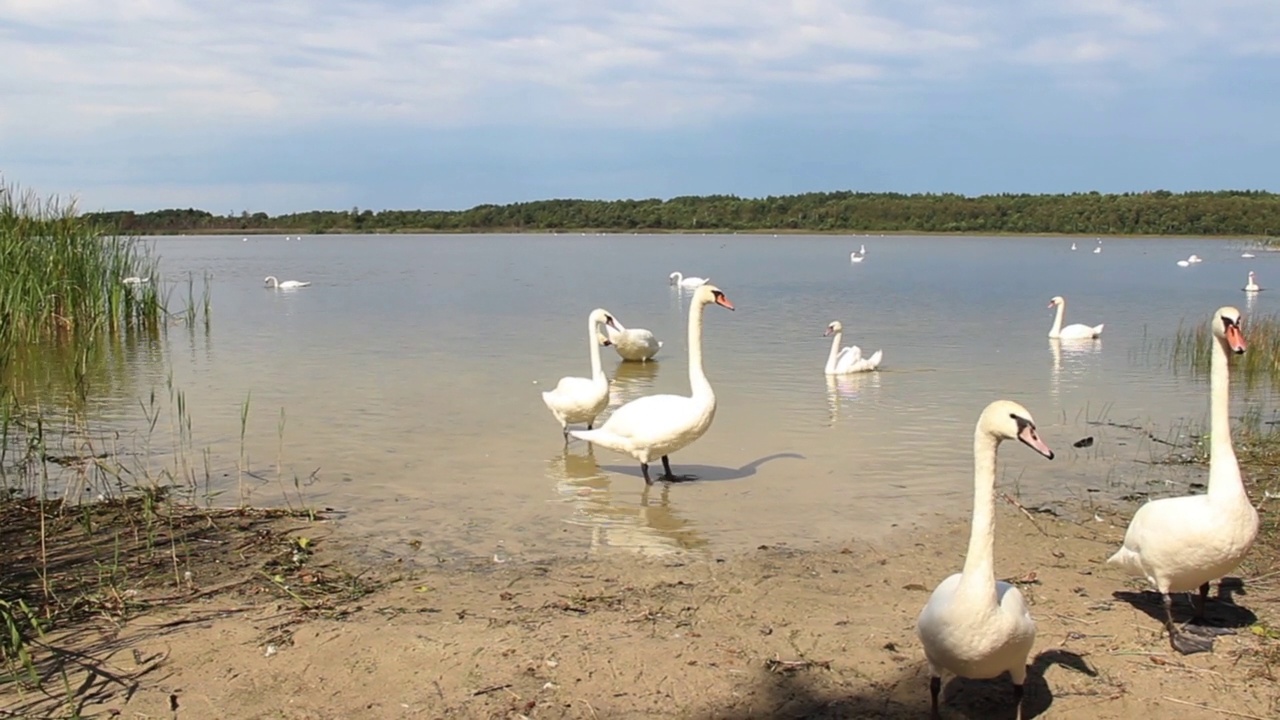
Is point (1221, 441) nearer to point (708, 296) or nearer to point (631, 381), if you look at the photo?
point (708, 296)

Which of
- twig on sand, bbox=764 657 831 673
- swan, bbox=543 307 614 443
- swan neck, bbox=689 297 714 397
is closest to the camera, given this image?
twig on sand, bbox=764 657 831 673

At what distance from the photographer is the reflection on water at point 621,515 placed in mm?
7043

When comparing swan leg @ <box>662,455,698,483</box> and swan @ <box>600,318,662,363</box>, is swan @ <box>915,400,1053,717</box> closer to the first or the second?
swan leg @ <box>662,455,698,483</box>

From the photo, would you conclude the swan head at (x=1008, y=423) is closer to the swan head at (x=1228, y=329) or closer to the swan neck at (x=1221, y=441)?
the swan neck at (x=1221, y=441)

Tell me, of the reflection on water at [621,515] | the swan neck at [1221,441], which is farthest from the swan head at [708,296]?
the swan neck at [1221,441]

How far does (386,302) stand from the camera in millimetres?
28016

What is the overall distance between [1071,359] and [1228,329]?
1230 cm

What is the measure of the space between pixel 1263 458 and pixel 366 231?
324 feet

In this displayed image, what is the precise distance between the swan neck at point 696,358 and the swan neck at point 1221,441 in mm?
3526

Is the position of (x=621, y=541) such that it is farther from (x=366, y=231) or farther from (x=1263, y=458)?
(x=366, y=231)

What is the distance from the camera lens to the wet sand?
4391mm

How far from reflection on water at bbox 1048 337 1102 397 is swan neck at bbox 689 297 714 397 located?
609cm

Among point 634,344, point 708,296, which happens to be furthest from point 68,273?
point 708,296

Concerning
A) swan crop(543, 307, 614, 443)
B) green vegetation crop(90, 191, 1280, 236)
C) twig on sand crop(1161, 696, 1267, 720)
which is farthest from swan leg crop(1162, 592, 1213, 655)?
green vegetation crop(90, 191, 1280, 236)
